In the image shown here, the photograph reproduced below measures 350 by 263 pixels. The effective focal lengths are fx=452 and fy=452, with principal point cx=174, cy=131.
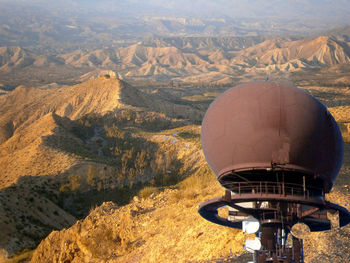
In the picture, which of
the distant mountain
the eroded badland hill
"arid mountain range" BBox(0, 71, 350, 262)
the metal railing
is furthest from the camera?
the distant mountain

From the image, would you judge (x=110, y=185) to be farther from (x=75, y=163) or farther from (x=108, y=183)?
(x=75, y=163)

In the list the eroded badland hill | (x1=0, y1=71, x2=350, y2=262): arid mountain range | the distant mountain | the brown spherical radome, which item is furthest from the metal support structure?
the distant mountain

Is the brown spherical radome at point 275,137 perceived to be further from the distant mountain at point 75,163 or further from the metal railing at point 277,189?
the distant mountain at point 75,163

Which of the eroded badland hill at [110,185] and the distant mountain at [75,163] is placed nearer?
the eroded badland hill at [110,185]

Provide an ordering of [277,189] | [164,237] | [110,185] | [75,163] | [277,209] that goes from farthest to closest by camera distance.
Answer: [75,163] → [110,185] → [164,237] → [277,209] → [277,189]

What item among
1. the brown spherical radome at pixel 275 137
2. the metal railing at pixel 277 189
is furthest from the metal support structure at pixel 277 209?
the brown spherical radome at pixel 275 137

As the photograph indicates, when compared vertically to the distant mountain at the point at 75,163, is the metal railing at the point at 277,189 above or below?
above

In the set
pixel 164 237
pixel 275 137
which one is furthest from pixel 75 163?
pixel 275 137

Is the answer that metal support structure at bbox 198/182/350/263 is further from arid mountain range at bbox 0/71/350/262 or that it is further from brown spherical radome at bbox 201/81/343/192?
arid mountain range at bbox 0/71/350/262
